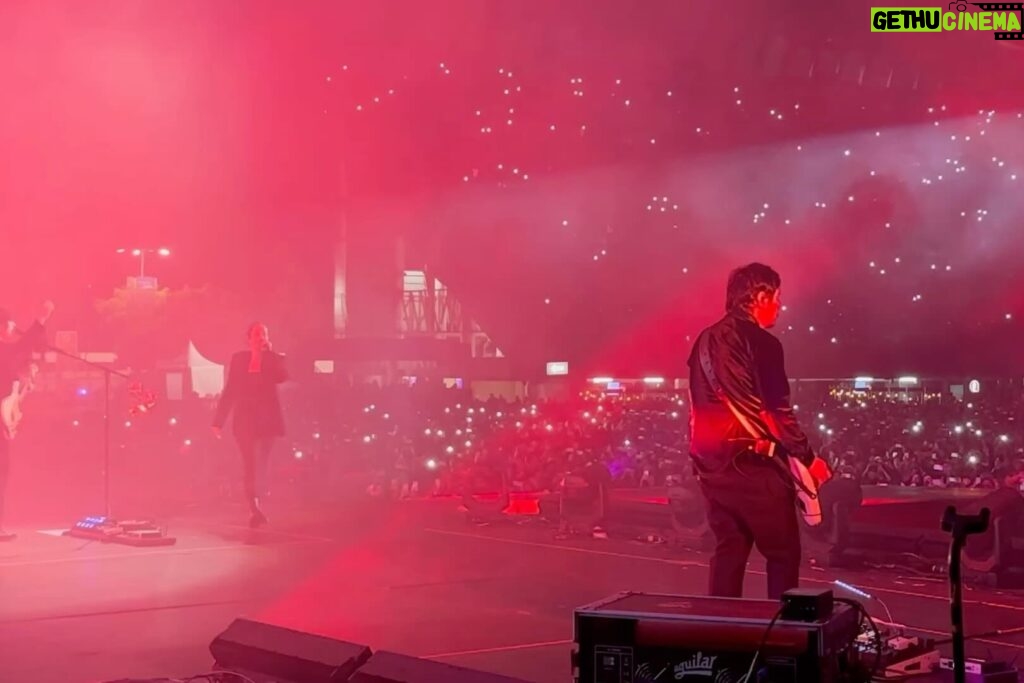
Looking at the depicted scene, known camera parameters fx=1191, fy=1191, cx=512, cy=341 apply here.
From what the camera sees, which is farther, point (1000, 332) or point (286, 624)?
point (1000, 332)

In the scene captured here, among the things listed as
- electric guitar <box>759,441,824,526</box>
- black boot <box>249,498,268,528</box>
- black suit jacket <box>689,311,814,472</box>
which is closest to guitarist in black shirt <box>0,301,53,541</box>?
black boot <box>249,498,268,528</box>

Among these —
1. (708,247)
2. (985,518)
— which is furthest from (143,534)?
(708,247)

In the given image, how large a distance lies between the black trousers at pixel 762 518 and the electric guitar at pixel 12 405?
7.01 metres

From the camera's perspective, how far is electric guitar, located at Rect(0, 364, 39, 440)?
9.70 metres

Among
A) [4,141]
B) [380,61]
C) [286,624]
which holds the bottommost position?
[286,624]

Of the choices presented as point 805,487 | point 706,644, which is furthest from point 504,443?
point 706,644

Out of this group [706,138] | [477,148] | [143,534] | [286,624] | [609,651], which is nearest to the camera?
[609,651]

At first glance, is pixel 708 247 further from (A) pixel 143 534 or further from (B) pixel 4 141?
(A) pixel 143 534

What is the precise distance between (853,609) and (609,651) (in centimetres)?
76

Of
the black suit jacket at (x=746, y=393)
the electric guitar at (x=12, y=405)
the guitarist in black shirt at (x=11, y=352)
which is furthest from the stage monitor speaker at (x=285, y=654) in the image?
the guitarist in black shirt at (x=11, y=352)

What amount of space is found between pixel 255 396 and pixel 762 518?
7.01 meters

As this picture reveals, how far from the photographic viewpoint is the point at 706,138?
805 inches

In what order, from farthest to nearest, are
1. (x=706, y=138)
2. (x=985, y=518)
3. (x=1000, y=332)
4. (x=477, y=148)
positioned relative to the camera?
(x=477, y=148), (x=706, y=138), (x=1000, y=332), (x=985, y=518)

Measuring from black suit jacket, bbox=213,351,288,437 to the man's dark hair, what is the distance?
22.1ft
